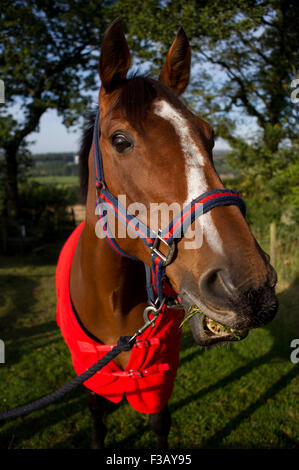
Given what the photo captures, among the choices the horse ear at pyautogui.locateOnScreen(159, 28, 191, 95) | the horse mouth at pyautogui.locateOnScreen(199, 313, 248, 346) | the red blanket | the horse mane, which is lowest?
the red blanket

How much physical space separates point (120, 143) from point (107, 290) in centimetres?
96

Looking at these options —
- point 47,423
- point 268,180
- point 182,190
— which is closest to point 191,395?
point 47,423

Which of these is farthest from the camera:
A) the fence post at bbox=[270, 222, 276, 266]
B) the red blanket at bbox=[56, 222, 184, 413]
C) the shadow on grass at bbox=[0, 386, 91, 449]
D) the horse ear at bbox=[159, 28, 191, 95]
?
the fence post at bbox=[270, 222, 276, 266]

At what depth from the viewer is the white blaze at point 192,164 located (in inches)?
51.1

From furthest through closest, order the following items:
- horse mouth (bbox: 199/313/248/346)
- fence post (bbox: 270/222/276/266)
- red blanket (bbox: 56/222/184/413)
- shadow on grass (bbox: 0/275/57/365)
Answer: fence post (bbox: 270/222/276/266), shadow on grass (bbox: 0/275/57/365), red blanket (bbox: 56/222/184/413), horse mouth (bbox: 199/313/248/346)

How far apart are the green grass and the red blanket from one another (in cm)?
125

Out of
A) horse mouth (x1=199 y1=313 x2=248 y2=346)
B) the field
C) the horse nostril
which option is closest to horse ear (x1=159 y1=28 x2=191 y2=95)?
the horse nostril

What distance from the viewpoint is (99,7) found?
40.3 ft

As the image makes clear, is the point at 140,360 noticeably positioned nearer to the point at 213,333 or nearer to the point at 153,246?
the point at 213,333

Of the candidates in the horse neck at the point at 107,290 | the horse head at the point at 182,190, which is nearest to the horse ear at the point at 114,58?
the horse head at the point at 182,190

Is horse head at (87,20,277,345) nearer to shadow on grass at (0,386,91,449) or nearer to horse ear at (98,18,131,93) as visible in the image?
horse ear at (98,18,131,93)

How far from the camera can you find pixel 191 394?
13.2 feet

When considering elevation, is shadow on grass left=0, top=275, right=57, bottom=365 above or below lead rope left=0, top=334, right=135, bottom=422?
below

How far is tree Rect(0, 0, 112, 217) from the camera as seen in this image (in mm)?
11477
